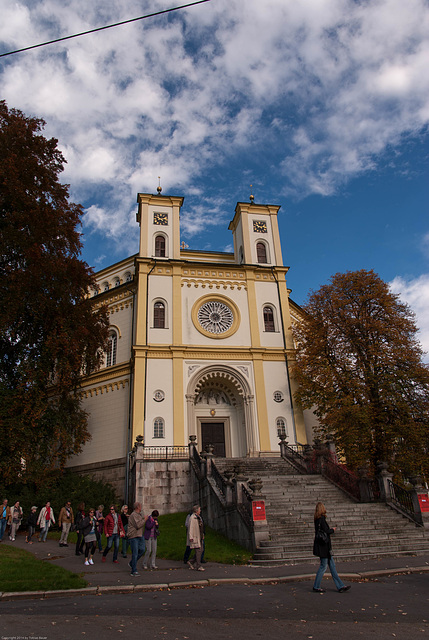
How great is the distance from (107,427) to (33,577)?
1766 centimetres

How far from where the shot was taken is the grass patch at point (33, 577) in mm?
8820

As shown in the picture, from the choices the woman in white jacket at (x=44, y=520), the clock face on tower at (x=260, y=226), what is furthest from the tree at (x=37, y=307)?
the clock face on tower at (x=260, y=226)

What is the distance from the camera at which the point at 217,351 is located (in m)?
27.8

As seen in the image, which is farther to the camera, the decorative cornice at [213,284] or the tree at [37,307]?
the decorative cornice at [213,284]

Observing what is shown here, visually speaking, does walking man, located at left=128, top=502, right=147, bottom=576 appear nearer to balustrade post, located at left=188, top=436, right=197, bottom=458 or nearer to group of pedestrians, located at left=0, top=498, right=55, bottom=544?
group of pedestrians, located at left=0, top=498, right=55, bottom=544

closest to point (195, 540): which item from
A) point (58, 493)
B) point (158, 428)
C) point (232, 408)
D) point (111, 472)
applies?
point (58, 493)

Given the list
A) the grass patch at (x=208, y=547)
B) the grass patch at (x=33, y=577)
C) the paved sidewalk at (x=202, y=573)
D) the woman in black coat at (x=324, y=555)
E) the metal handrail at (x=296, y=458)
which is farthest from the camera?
the metal handrail at (x=296, y=458)

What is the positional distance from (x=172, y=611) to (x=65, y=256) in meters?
18.9

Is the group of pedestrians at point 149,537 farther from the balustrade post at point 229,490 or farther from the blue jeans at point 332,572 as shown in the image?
the balustrade post at point 229,490

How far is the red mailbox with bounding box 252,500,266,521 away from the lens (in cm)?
1344

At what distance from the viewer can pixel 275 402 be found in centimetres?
2728

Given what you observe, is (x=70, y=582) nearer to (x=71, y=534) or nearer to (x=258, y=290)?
(x=71, y=534)

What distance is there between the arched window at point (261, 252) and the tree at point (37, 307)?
12.7 meters

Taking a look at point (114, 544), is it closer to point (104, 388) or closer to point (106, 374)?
point (104, 388)
